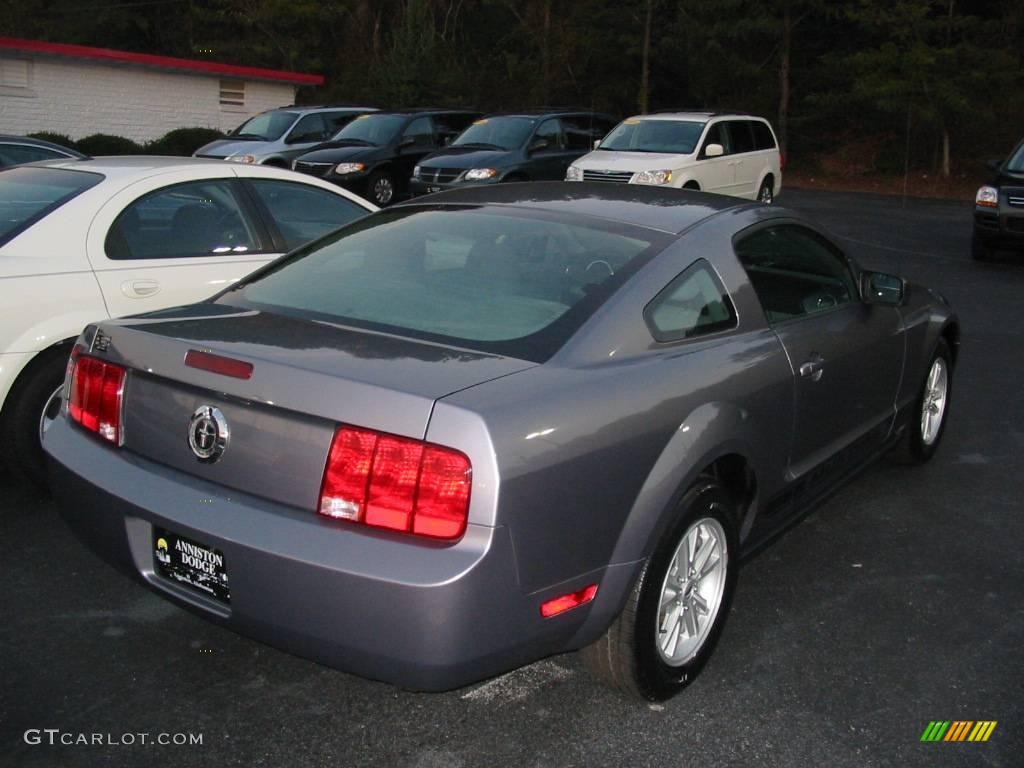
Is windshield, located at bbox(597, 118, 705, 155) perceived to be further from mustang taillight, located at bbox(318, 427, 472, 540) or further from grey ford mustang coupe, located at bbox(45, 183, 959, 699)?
mustang taillight, located at bbox(318, 427, 472, 540)

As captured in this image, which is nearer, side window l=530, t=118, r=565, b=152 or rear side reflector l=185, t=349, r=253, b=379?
rear side reflector l=185, t=349, r=253, b=379

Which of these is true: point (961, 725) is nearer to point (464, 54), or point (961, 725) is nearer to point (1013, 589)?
point (1013, 589)

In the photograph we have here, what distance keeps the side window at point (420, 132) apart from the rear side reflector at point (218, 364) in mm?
16358

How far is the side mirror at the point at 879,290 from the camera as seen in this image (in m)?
4.91

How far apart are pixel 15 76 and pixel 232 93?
6275 millimetres

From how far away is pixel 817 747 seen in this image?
330 centimetres

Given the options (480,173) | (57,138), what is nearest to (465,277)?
(480,173)

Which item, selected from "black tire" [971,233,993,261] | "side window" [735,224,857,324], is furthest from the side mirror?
"black tire" [971,233,993,261]

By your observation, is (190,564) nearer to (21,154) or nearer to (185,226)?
(185,226)

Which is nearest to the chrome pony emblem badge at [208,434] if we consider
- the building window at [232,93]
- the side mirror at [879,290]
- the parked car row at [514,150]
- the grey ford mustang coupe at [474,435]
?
the grey ford mustang coupe at [474,435]

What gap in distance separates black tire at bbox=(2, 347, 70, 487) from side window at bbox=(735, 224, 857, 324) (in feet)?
9.93

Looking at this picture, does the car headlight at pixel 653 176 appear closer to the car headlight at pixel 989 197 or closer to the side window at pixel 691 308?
the car headlight at pixel 989 197

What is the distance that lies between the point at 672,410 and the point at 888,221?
18.5 metres

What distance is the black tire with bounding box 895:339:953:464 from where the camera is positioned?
5738 millimetres
